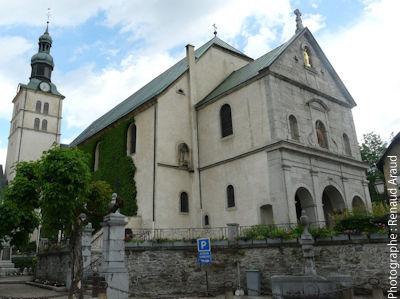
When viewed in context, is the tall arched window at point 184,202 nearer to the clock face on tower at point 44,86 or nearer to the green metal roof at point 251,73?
the green metal roof at point 251,73

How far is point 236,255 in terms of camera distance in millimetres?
15719

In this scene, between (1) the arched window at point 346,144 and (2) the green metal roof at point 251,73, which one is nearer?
(2) the green metal roof at point 251,73

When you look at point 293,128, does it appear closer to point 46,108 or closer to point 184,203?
point 184,203

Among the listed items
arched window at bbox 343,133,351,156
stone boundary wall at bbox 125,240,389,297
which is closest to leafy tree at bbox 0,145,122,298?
stone boundary wall at bbox 125,240,389,297

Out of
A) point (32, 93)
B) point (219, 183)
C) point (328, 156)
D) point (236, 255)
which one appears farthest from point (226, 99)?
point (32, 93)

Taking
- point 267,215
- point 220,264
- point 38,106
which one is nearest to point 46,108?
point 38,106

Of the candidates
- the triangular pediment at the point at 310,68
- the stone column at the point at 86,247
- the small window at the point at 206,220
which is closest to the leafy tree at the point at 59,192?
the stone column at the point at 86,247

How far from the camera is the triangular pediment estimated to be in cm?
2286

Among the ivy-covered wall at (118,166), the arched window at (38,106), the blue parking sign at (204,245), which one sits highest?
the arched window at (38,106)

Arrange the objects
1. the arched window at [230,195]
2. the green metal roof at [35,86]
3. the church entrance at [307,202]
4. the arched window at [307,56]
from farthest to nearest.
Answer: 1. the green metal roof at [35,86]
2. the arched window at [307,56]
3. the arched window at [230,195]
4. the church entrance at [307,202]

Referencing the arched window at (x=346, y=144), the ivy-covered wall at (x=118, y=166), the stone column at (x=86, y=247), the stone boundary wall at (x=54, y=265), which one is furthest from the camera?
A: the arched window at (x=346, y=144)

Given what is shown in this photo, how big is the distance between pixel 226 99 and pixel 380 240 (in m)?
13.8

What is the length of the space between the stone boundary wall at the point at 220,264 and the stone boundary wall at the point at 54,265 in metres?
5.41

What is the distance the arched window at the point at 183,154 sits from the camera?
2366 cm
